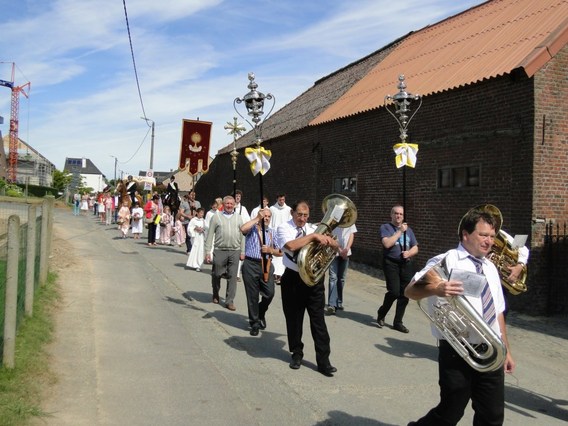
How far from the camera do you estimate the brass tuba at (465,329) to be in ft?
11.5

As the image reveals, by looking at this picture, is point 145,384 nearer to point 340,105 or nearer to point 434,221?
point 434,221

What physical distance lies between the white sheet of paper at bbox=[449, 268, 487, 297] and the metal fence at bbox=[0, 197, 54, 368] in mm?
3939

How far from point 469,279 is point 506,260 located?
3.56 m

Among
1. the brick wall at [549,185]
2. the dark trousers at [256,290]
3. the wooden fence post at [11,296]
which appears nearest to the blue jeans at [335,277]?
the dark trousers at [256,290]

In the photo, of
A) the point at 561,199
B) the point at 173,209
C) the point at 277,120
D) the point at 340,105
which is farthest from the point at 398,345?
the point at 277,120

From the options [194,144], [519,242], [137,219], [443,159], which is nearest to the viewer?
[519,242]

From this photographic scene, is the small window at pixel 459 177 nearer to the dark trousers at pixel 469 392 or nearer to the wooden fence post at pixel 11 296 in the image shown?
the dark trousers at pixel 469 392

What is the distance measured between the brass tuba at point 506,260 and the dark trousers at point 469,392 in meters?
3.27

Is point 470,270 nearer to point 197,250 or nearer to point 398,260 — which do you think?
point 398,260

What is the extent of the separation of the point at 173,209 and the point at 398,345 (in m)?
14.2

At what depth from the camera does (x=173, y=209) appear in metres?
20.6

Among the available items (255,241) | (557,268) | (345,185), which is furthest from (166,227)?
(557,268)

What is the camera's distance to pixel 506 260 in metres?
6.76

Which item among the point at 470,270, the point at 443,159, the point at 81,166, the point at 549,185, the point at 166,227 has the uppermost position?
the point at 81,166
